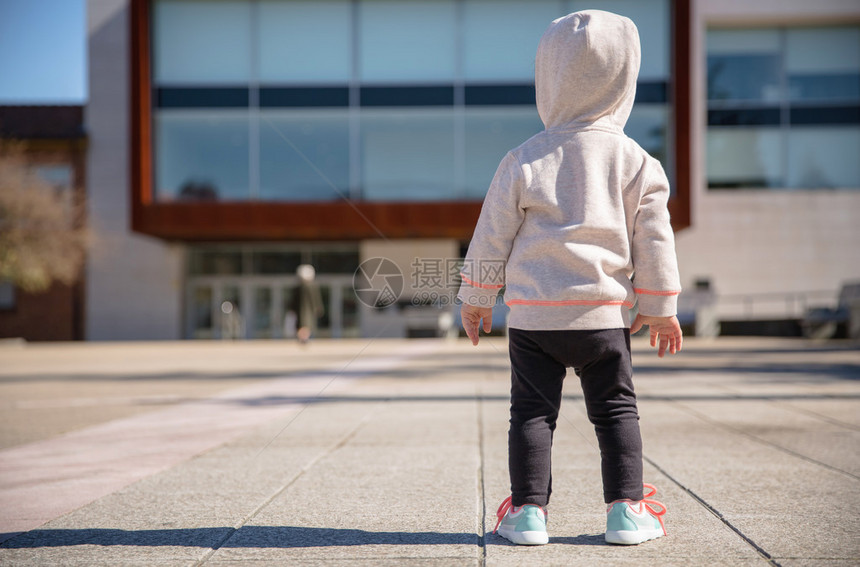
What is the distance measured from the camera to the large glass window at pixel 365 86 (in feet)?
68.6

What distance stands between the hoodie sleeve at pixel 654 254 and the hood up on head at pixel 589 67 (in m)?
0.27

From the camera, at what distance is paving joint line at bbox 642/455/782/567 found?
91.5 inches

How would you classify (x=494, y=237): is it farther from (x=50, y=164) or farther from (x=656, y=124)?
(x=50, y=164)

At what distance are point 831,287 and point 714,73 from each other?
7882 mm

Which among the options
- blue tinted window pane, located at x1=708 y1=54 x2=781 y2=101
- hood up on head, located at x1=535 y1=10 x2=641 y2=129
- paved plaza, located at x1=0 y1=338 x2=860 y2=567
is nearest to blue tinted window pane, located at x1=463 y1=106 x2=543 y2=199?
blue tinted window pane, located at x1=708 y1=54 x2=781 y2=101

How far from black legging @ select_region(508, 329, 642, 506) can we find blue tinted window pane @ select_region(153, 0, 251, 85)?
65.8 feet

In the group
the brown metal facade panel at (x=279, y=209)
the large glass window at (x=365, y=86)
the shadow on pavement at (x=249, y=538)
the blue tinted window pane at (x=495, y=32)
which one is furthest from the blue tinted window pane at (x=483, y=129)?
the shadow on pavement at (x=249, y=538)

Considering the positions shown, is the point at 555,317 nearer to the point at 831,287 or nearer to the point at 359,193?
the point at 359,193

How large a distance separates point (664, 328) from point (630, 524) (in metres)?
0.65

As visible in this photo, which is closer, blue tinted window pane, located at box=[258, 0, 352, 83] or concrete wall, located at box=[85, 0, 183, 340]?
blue tinted window pane, located at box=[258, 0, 352, 83]

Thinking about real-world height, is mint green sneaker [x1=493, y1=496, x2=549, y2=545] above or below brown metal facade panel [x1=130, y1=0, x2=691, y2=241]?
below

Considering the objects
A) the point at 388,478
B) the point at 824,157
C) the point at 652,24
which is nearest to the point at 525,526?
the point at 388,478

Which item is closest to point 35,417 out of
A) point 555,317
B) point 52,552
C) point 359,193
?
point 52,552

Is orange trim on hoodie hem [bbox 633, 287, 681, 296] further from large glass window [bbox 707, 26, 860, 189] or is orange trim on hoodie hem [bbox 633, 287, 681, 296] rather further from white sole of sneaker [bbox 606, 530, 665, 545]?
large glass window [bbox 707, 26, 860, 189]
